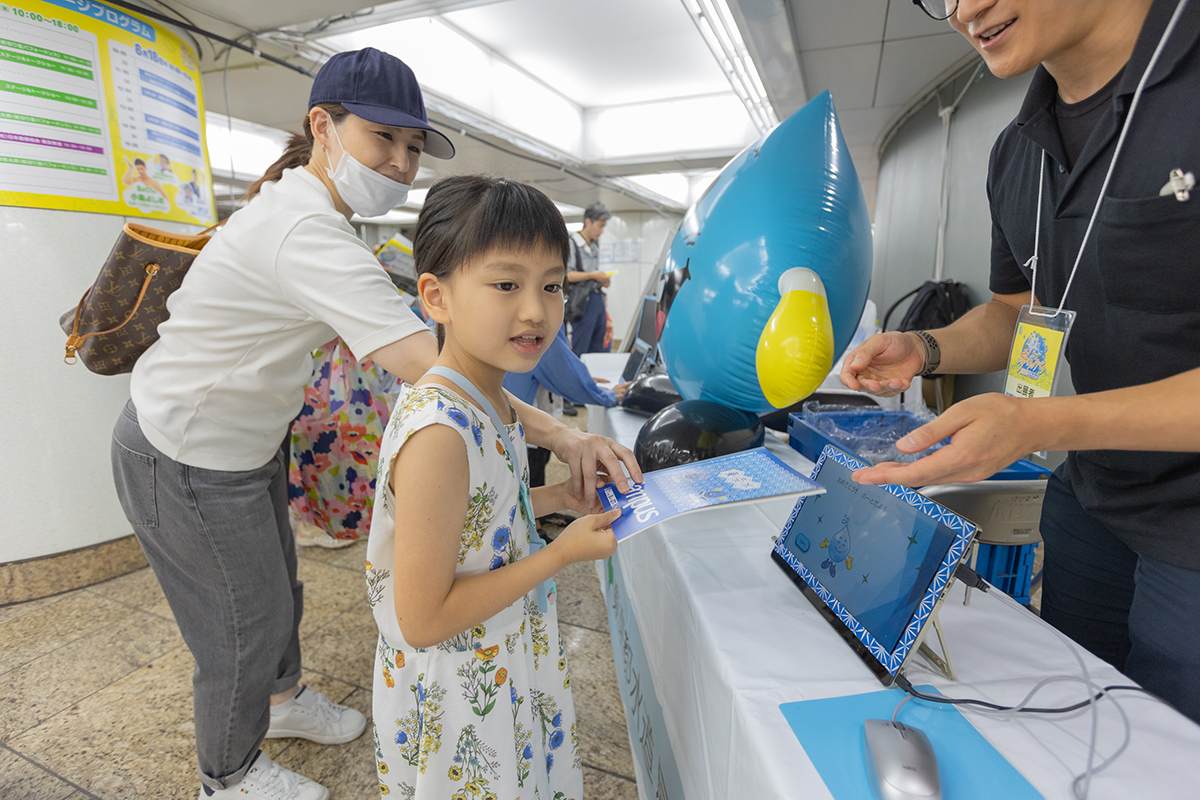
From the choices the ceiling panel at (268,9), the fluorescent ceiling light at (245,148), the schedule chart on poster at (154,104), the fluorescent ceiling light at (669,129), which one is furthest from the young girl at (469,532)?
the fluorescent ceiling light at (245,148)

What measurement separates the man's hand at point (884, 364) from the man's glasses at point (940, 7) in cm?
48

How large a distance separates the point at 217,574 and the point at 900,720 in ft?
4.02

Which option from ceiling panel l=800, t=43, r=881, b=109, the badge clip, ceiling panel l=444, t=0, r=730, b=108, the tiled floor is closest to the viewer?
the badge clip

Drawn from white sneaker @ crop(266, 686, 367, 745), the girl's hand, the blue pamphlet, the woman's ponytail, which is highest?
the woman's ponytail

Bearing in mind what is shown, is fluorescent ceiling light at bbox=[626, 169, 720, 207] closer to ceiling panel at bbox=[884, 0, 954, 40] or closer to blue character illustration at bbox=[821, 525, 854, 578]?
ceiling panel at bbox=[884, 0, 954, 40]

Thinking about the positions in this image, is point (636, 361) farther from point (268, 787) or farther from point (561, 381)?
point (268, 787)

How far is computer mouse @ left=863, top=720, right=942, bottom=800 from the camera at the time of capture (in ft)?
1.78

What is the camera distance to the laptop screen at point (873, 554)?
694mm

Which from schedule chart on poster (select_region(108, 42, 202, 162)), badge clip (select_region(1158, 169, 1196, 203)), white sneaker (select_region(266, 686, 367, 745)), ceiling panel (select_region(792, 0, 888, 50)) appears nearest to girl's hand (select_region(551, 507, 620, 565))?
badge clip (select_region(1158, 169, 1196, 203))

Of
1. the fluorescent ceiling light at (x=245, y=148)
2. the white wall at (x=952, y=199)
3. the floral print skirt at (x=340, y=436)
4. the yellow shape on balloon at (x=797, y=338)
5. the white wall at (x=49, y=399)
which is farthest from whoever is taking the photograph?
the fluorescent ceiling light at (x=245, y=148)

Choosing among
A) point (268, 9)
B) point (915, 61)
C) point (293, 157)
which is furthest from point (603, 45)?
point (293, 157)

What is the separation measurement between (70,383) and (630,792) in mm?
2662

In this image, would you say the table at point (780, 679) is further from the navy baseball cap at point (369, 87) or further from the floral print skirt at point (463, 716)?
the navy baseball cap at point (369, 87)

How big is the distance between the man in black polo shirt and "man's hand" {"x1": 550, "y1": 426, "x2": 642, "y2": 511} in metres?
0.39
